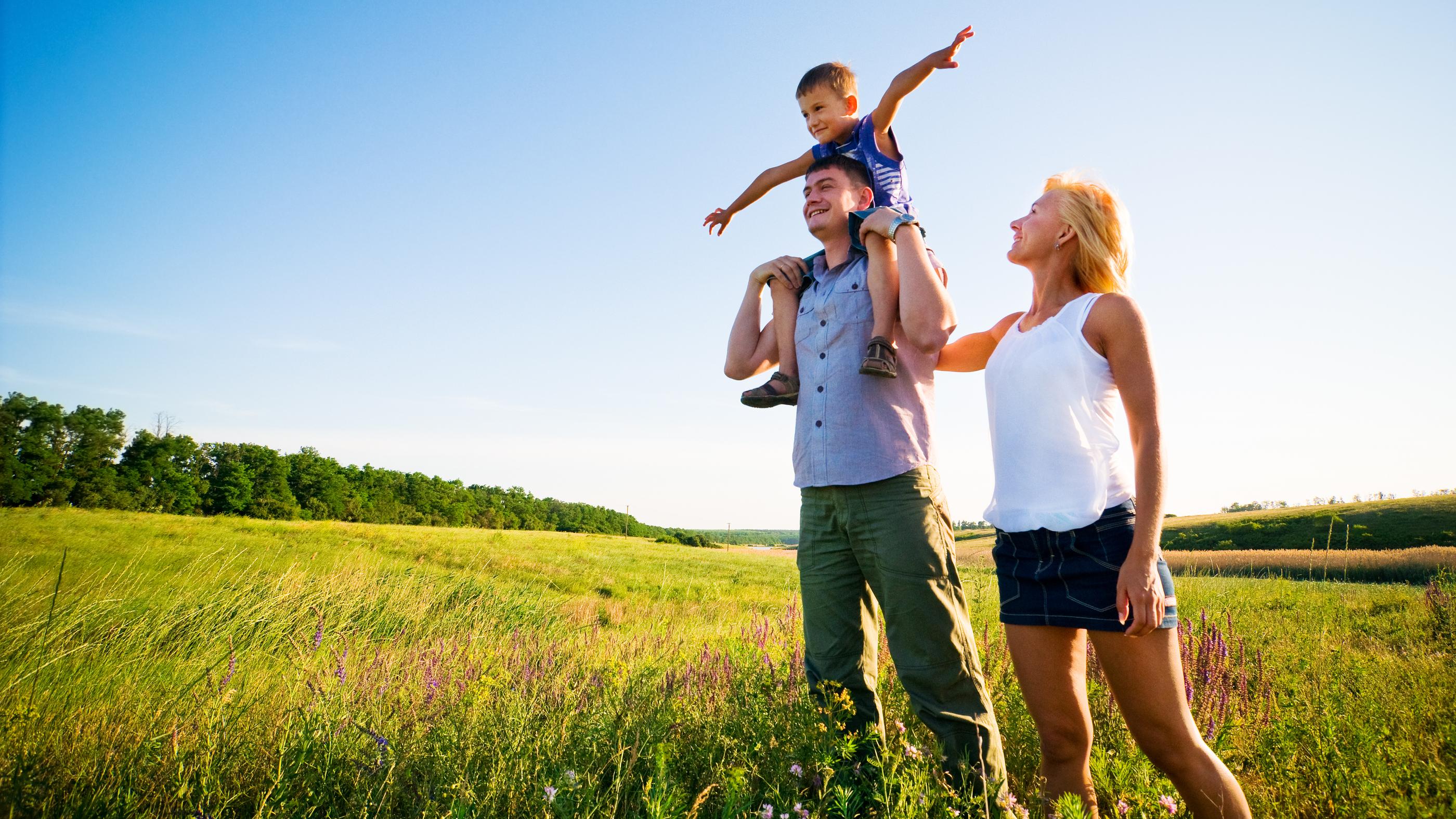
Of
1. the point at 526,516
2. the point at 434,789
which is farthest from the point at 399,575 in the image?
the point at 526,516

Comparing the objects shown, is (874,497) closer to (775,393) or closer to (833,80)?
(775,393)

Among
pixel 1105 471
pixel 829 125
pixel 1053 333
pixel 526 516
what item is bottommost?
pixel 526 516

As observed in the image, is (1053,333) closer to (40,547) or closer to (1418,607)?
(1418,607)

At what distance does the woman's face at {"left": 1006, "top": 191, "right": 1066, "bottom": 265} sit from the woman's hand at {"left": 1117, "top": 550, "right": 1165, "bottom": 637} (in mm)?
1101

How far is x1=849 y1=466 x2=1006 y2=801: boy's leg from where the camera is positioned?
215 centimetres

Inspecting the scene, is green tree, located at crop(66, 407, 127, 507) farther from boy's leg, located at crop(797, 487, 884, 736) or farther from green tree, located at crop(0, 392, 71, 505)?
boy's leg, located at crop(797, 487, 884, 736)

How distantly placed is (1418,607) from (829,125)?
9342mm

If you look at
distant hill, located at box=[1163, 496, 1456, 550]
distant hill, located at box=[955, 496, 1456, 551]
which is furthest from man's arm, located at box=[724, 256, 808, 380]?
distant hill, located at box=[1163, 496, 1456, 550]

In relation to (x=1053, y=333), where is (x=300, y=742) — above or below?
below

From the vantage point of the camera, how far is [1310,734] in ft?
8.14

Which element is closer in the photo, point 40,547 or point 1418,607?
point 1418,607

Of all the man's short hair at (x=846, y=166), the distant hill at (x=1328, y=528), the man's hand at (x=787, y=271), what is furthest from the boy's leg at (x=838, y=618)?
the distant hill at (x=1328, y=528)

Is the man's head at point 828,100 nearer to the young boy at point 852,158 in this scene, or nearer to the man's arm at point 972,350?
the young boy at point 852,158

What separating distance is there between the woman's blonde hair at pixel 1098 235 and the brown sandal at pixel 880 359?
2.31ft
